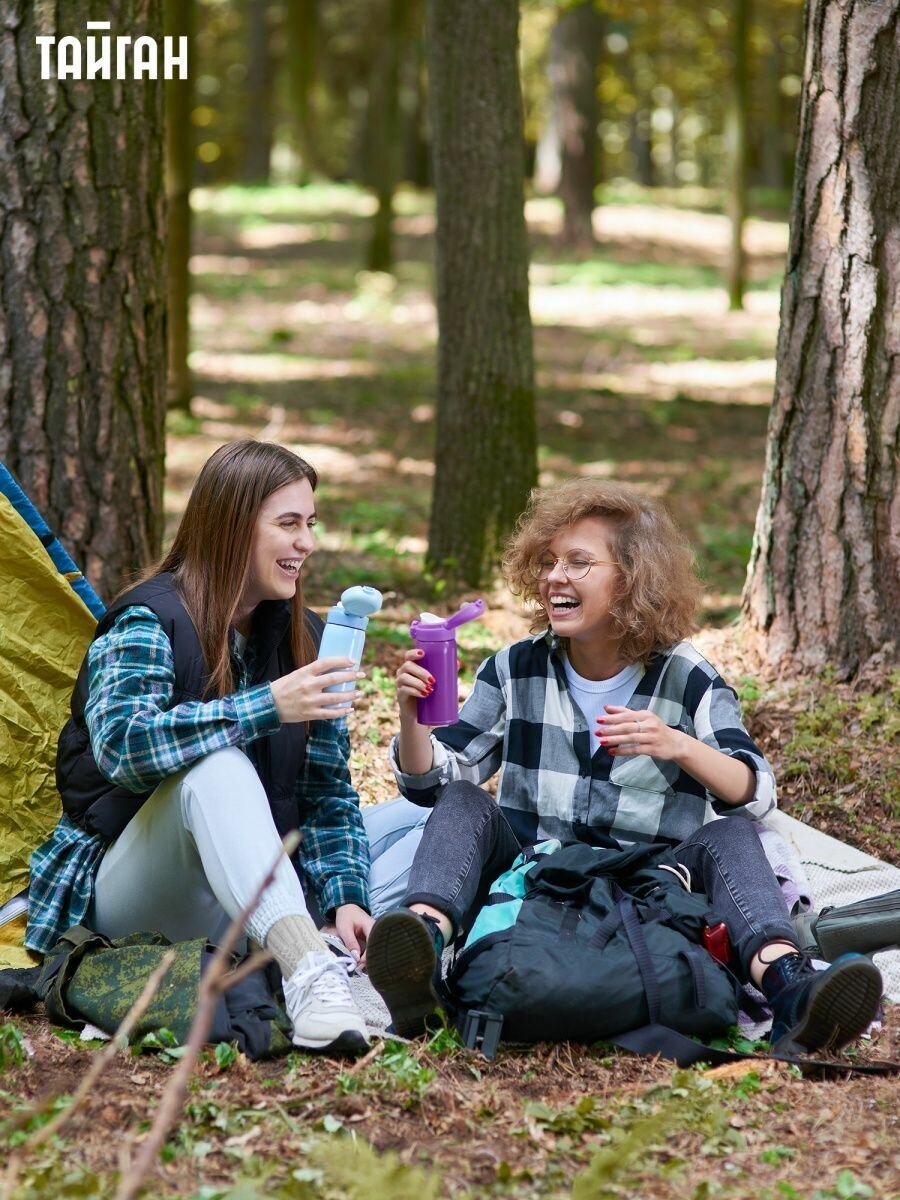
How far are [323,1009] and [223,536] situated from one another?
41.6 inches

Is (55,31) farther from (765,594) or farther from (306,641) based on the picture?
(765,594)

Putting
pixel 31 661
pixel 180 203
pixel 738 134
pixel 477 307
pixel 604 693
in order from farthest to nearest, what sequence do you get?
pixel 738 134, pixel 180 203, pixel 477 307, pixel 31 661, pixel 604 693

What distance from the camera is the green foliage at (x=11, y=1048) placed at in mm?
2664

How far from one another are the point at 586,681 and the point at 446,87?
3.51m

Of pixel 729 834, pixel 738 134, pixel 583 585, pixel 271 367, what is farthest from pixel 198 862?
pixel 738 134

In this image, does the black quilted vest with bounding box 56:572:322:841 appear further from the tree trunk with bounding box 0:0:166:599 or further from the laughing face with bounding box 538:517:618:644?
the tree trunk with bounding box 0:0:166:599

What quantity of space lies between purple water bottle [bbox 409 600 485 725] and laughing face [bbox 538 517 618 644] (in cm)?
23

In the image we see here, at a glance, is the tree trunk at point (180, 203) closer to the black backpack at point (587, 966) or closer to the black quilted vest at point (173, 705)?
the black quilted vest at point (173, 705)

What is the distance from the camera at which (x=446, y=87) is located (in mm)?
5934

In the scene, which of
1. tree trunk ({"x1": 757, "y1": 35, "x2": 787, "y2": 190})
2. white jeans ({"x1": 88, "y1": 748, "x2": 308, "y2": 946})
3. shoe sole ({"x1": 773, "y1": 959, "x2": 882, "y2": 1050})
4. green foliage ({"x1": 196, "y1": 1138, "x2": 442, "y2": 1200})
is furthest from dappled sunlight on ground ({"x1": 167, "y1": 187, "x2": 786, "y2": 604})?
green foliage ({"x1": 196, "y1": 1138, "x2": 442, "y2": 1200})

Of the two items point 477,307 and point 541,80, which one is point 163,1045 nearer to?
point 477,307

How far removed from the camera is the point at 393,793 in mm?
4301

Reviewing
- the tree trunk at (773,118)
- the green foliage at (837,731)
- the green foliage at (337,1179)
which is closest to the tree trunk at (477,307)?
the green foliage at (837,731)

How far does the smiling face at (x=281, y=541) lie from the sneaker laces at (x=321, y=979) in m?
0.82
